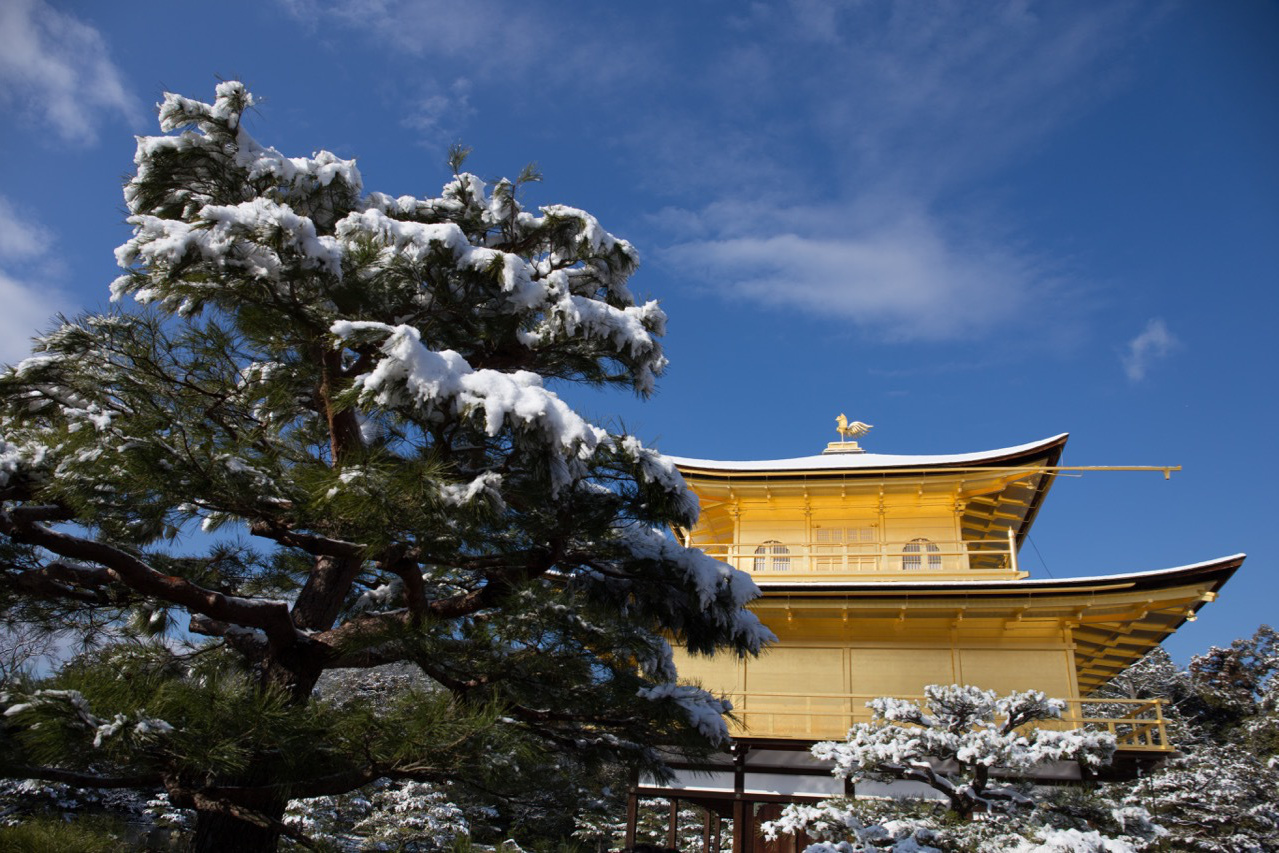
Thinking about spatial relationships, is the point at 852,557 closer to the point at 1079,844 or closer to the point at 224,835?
the point at 1079,844

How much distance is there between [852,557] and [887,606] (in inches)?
96.4

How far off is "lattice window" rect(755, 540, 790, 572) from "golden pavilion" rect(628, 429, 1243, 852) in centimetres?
4

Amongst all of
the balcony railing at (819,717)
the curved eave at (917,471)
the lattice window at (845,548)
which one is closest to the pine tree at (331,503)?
the balcony railing at (819,717)

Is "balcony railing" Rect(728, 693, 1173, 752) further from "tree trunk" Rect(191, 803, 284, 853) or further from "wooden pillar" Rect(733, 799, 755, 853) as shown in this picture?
"tree trunk" Rect(191, 803, 284, 853)

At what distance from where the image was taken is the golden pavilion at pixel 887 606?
1150cm

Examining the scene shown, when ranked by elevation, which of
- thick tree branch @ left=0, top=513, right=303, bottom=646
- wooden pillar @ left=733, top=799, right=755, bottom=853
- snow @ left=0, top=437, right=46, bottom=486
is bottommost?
wooden pillar @ left=733, top=799, right=755, bottom=853

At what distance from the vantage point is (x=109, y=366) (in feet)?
14.6

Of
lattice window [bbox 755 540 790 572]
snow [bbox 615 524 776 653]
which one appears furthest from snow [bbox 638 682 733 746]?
lattice window [bbox 755 540 790 572]

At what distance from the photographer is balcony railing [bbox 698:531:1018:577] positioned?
14164mm

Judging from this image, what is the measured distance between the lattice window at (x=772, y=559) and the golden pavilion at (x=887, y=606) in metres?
0.04

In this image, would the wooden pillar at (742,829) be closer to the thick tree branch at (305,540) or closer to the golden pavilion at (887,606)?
the golden pavilion at (887,606)

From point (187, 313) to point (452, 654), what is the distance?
92.8 inches

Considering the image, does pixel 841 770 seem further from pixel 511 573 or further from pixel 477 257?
pixel 477 257

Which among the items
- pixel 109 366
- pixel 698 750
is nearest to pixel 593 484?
pixel 698 750
